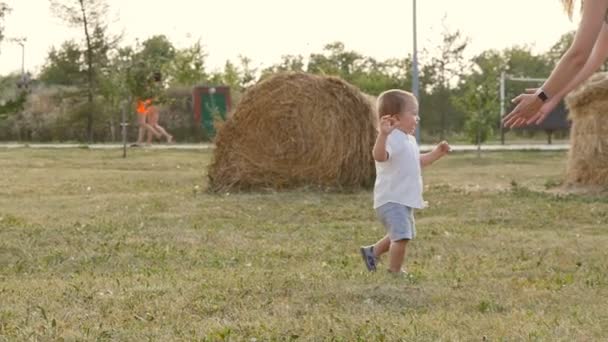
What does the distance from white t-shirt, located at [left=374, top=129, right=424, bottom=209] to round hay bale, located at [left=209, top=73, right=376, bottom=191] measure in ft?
30.2

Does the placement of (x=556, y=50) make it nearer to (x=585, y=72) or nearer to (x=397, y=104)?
(x=397, y=104)

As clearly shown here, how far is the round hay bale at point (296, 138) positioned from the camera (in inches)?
706

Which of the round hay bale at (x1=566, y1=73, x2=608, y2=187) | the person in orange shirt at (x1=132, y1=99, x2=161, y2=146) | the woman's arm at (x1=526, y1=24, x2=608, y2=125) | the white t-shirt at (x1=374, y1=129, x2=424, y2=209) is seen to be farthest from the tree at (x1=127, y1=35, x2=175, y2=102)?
the woman's arm at (x1=526, y1=24, x2=608, y2=125)

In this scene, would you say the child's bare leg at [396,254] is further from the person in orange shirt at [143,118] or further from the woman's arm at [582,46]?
the person in orange shirt at [143,118]

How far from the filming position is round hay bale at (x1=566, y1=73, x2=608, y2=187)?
1775 cm

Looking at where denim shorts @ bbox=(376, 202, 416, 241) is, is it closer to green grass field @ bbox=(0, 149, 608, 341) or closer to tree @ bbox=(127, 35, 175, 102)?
green grass field @ bbox=(0, 149, 608, 341)

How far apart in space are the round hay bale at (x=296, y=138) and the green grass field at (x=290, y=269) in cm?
101

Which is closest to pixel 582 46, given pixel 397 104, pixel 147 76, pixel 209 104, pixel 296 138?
pixel 397 104

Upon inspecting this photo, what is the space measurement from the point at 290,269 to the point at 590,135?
10688 millimetres

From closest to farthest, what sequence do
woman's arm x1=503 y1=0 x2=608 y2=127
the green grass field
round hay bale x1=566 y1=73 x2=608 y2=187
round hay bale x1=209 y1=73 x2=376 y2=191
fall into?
woman's arm x1=503 y1=0 x2=608 y2=127 → the green grass field → round hay bale x1=566 y1=73 x2=608 y2=187 → round hay bale x1=209 y1=73 x2=376 y2=191

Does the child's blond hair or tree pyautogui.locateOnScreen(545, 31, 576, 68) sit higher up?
tree pyautogui.locateOnScreen(545, 31, 576, 68)

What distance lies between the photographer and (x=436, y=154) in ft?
27.7

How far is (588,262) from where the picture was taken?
9008 mm

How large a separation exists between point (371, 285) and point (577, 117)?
11.8 meters
